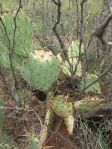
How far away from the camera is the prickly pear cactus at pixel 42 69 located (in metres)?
2.48

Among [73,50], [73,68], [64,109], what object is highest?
[73,50]

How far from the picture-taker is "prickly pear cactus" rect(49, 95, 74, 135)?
2410 mm

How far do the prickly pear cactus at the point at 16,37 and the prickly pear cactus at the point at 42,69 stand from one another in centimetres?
12

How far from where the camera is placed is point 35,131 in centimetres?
254

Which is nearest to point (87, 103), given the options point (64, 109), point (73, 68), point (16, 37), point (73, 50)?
point (64, 109)

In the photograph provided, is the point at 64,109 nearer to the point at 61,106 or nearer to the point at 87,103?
the point at 61,106

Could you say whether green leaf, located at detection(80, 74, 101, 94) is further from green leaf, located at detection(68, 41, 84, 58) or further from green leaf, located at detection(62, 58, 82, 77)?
green leaf, located at detection(68, 41, 84, 58)

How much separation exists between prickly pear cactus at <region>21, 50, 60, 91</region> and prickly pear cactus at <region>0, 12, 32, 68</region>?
0.12 meters

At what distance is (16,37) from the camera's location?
2.62 meters

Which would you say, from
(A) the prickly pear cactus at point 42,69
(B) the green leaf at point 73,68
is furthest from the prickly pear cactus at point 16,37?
(B) the green leaf at point 73,68

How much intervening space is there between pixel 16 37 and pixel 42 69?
29 cm

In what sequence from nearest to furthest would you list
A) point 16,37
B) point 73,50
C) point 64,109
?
point 64,109 < point 16,37 < point 73,50

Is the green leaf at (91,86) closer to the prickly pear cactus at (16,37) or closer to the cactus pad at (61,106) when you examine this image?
the cactus pad at (61,106)

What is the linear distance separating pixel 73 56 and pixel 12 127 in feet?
1.99
